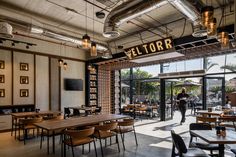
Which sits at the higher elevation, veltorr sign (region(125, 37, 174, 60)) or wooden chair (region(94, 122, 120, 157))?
veltorr sign (region(125, 37, 174, 60))

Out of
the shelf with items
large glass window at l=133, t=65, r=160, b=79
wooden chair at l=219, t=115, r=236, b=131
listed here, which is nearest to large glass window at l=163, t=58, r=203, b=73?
large glass window at l=133, t=65, r=160, b=79

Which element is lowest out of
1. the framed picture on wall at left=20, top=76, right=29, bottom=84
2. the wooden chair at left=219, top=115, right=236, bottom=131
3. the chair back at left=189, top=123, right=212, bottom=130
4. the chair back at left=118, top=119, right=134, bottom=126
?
the wooden chair at left=219, top=115, right=236, bottom=131

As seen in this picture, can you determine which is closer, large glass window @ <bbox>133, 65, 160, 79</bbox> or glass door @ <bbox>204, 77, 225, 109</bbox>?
glass door @ <bbox>204, 77, 225, 109</bbox>

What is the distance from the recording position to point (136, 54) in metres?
5.76

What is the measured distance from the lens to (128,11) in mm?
3848

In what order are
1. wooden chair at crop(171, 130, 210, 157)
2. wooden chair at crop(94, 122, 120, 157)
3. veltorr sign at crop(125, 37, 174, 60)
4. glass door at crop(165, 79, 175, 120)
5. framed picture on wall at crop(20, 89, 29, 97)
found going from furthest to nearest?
glass door at crop(165, 79, 175, 120), framed picture on wall at crop(20, 89, 29, 97), veltorr sign at crop(125, 37, 174, 60), wooden chair at crop(94, 122, 120, 157), wooden chair at crop(171, 130, 210, 157)

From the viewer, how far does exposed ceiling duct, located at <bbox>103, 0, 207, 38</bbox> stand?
3.44 metres

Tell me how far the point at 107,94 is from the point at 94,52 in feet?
18.9

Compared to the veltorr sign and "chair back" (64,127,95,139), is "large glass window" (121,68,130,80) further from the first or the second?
"chair back" (64,127,95,139)

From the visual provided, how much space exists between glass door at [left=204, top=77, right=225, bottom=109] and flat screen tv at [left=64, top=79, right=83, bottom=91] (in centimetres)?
588

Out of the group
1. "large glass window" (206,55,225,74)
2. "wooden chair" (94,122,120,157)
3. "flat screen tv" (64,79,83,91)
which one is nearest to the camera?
"wooden chair" (94,122,120,157)

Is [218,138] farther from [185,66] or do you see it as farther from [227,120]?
[185,66]

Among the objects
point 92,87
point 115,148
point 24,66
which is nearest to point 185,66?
point 92,87

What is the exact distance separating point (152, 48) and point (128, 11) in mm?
1713
